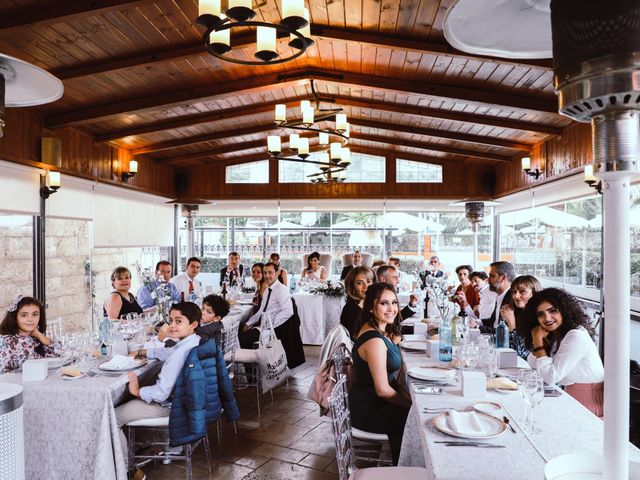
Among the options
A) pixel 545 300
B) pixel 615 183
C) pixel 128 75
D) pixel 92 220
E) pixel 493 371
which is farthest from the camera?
pixel 92 220

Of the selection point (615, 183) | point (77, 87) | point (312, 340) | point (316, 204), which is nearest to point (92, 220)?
point (77, 87)

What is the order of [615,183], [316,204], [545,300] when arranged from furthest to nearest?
[316,204]
[545,300]
[615,183]

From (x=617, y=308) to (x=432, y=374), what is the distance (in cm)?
194

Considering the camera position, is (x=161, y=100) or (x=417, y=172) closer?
(x=161, y=100)

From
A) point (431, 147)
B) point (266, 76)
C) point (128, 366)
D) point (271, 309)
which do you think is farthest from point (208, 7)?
point (431, 147)

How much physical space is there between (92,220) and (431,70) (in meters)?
5.10

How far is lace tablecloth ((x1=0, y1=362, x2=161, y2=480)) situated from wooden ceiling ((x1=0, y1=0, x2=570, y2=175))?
8.36 ft

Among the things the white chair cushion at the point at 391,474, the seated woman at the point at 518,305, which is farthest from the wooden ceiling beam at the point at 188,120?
the white chair cushion at the point at 391,474

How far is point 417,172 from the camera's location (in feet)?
32.7

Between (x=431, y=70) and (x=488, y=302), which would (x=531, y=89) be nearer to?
(x=431, y=70)

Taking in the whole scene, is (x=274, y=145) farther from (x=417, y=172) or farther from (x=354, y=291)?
(x=417, y=172)

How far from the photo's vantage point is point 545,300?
9.83 feet

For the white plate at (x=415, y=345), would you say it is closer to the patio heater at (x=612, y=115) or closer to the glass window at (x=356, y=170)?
the patio heater at (x=612, y=115)

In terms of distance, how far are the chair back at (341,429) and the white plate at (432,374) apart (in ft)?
1.55
